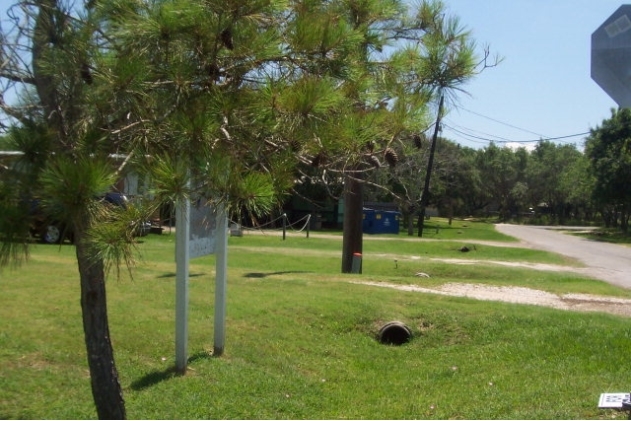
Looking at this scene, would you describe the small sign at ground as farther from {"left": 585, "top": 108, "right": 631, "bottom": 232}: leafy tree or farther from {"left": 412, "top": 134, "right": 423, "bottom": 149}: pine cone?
{"left": 585, "top": 108, "right": 631, "bottom": 232}: leafy tree

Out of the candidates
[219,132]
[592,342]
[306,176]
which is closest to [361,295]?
[592,342]

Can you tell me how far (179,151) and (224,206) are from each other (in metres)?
0.31

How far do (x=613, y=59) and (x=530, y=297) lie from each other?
990 centimetres

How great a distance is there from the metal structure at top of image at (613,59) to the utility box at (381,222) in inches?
1607

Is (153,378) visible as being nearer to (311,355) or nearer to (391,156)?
(311,355)

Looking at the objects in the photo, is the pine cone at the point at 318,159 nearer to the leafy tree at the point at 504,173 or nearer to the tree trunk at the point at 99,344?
the tree trunk at the point at 99,344

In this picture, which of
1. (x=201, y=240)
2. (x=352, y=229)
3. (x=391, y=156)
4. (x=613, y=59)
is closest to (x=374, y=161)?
(x=391, y=156)

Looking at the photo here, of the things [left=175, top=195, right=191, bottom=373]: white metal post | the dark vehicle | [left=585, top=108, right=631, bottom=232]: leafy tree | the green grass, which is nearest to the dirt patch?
the green grass

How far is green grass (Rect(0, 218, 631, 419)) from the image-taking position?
649 centimetres

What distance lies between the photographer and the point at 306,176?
3947 mm

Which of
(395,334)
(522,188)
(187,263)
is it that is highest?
(522,188)

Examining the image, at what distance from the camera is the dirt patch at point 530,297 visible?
12.0 metres

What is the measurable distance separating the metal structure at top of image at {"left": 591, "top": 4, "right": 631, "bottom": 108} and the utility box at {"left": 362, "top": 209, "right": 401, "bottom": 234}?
40809mm

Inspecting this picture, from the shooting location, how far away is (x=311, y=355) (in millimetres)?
8414
